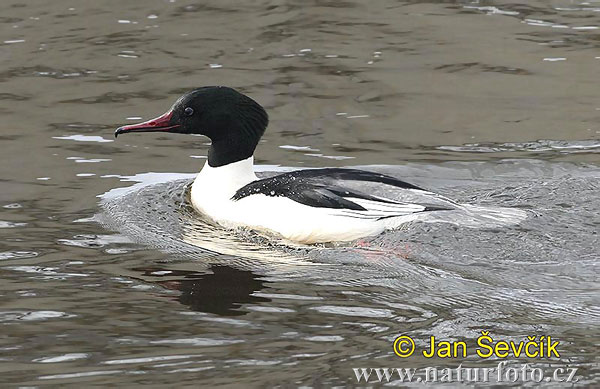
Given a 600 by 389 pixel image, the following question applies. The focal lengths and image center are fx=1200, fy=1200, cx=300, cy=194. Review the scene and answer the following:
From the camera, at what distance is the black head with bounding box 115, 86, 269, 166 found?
26.8 feet

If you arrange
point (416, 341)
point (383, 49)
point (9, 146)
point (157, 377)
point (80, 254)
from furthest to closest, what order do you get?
point (383, 49) → point (9, 146) → point (80, 254) → point (416, 341) → point (157, 377)

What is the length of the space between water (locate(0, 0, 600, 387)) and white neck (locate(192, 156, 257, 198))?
0.97 ft

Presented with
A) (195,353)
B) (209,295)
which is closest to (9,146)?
(209,295)

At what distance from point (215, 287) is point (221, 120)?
1899 mm

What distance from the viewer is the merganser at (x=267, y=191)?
7488 mm

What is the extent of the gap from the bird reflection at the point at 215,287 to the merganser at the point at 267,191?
0.77 m

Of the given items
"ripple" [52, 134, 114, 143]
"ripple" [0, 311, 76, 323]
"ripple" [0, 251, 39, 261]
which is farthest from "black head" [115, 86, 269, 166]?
"ripple" [0, 311, 76, 323]

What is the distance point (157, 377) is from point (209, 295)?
51.0 inches

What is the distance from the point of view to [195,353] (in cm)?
548

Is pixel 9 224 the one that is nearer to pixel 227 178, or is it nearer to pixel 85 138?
pixel 227 178

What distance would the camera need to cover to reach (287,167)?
9.40 m

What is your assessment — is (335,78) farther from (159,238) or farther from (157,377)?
(157,377)

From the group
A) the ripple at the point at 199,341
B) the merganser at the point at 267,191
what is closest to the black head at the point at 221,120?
the merganser at the point at 267,191

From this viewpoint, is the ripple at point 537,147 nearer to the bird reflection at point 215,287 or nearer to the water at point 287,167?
the water at point 287,167
